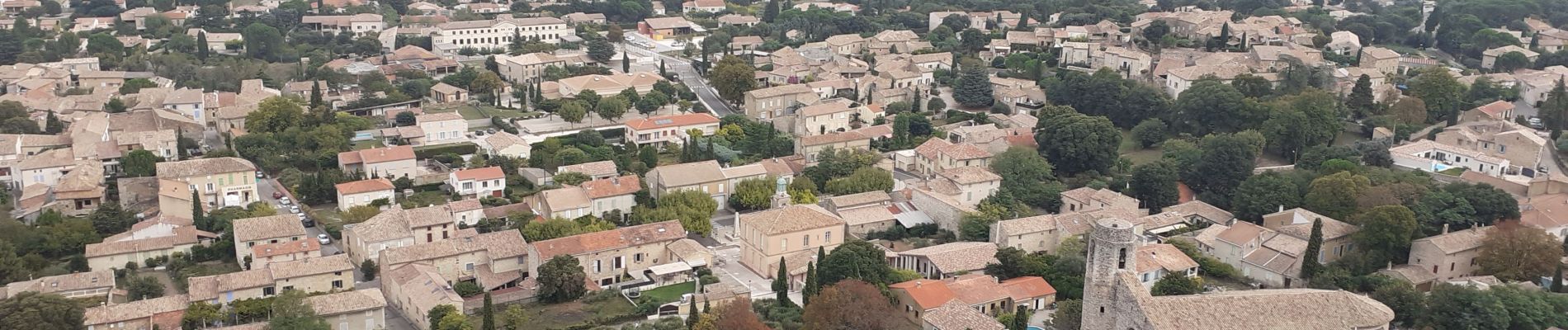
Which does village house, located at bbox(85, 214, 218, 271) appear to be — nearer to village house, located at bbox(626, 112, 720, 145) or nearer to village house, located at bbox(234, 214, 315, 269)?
village house, located at bbox(234, 214, 315, 269)

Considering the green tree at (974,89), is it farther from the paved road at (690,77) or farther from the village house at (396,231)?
the village house at (396,231)

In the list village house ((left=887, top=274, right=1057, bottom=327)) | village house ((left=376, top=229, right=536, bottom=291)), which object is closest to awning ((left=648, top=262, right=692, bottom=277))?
village house ((left=376, top=229, right=536, bottom=291))

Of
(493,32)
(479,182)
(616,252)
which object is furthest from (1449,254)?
(493,32)

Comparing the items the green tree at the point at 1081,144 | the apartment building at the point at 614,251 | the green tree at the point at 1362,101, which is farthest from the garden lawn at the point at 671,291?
the green tree at the point at 1362,101

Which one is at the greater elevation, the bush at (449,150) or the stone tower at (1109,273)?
the stone tower at (1109,273)

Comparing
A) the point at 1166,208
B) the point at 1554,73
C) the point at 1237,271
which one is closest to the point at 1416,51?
the point at 1554,73

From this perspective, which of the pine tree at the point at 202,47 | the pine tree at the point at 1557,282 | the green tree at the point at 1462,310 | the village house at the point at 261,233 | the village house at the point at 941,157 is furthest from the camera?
the pine tree at the point at 202,47

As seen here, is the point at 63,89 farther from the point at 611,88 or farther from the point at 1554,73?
the point at 1554,73
